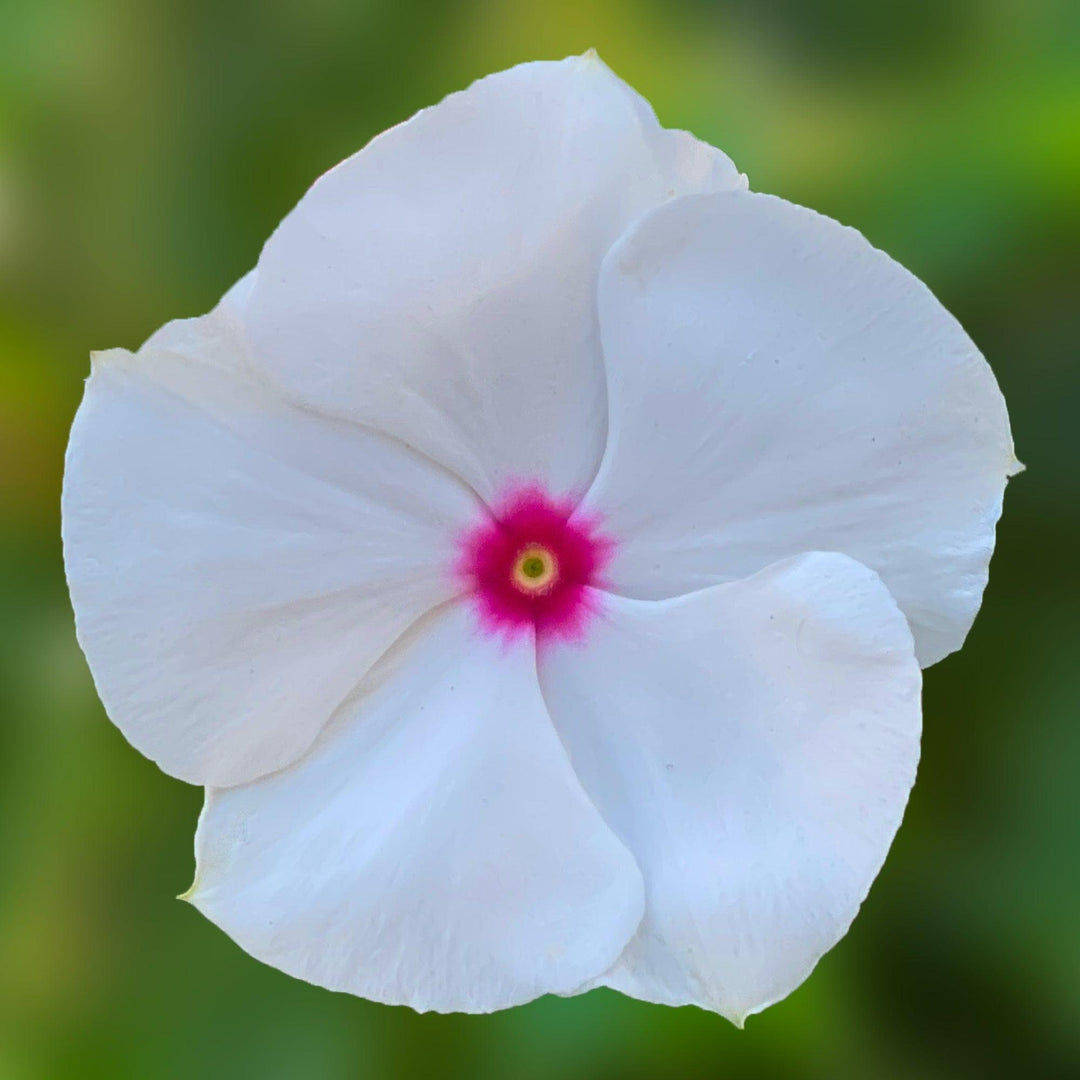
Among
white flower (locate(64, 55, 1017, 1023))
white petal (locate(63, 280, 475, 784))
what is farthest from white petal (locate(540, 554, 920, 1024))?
white petal (locate(63, 280, 475, 784))

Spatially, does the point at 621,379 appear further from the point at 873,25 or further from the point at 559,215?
the point at 873,25

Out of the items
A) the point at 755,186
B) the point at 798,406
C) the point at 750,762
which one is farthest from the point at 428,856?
the point at 755,186

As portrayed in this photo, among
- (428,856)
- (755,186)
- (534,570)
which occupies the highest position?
(755,186)

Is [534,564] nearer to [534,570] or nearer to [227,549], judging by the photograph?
[534,570]

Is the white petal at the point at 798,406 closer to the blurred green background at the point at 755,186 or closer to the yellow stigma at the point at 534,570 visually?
the yellow stigma at the point at 534,570

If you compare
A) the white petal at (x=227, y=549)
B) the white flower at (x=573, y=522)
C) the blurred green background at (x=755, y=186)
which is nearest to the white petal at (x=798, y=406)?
the white flower at (x=573, y=522)

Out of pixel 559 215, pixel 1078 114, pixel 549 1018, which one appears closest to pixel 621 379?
pixel 559 215
